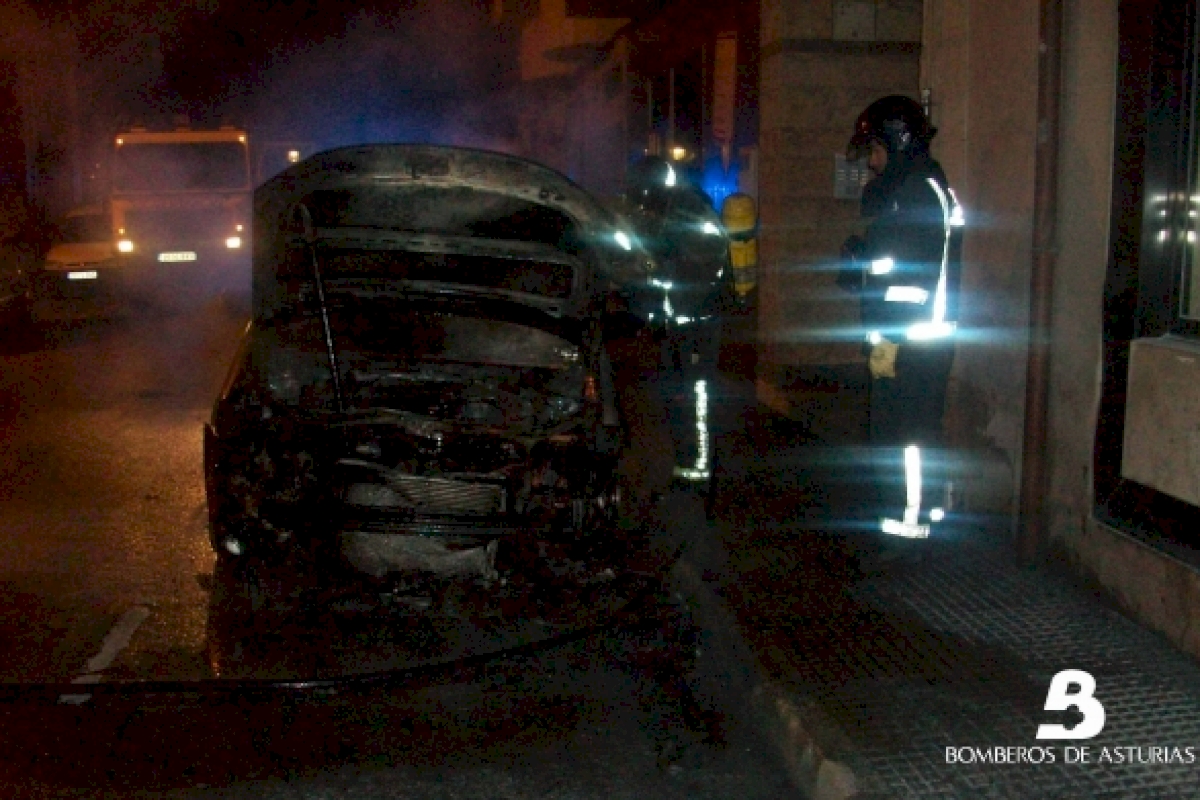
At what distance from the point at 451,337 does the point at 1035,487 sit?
277cm

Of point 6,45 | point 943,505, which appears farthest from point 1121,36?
point 6,45

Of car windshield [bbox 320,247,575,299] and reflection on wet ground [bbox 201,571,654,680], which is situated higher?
car windshield [bbox 320,247,575,299]

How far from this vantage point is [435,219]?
6375 millimetres

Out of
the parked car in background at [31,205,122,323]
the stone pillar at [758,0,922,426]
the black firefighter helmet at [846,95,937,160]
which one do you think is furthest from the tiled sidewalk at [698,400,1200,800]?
the parked car in background at [31,205,122,323]

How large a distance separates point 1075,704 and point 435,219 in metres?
3.48

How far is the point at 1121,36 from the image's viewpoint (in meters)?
5.71

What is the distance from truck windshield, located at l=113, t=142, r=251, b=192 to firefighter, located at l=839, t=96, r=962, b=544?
16.1m

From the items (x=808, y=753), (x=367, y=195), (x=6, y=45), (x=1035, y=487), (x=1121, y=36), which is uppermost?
(x=6, y=45)

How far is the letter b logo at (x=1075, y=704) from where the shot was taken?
14.7 feet

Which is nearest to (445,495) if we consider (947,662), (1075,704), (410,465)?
(410,465)

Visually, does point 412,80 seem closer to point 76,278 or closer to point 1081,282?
point 76,278

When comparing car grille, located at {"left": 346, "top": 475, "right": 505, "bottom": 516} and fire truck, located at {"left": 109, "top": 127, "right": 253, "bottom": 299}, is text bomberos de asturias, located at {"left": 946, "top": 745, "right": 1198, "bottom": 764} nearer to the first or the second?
car grille, located at {"left": 346, "top": 475, "right": 505, "bottom": 516}

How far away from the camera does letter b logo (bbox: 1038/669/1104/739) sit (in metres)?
4.47

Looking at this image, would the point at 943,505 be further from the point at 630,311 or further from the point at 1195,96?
the point at 1195,96
